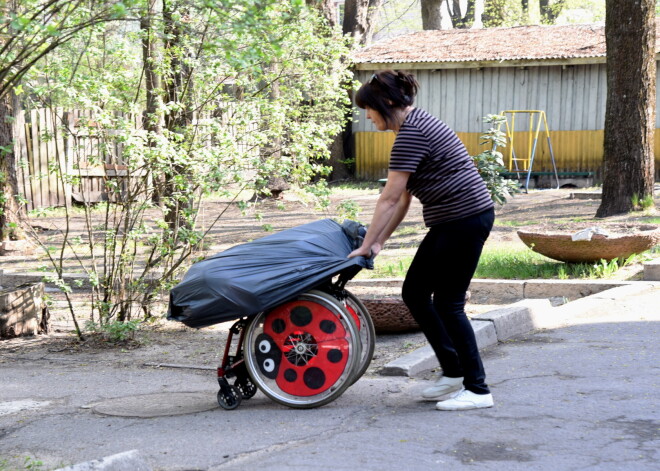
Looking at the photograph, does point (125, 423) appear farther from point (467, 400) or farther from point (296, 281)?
point (467, 400)

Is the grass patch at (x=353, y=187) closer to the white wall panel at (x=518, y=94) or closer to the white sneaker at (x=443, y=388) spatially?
the white wall panel at (x=518, y=94)

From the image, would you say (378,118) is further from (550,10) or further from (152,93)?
(550,10)

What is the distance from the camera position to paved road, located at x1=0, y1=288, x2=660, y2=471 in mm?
Answer: 3879

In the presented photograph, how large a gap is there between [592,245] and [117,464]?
6.60 metres

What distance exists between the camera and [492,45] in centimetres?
2273

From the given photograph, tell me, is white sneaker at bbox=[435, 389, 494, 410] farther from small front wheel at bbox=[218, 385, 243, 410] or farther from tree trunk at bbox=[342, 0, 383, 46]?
tree trunk at bbox=[342, 0, 383, 46]

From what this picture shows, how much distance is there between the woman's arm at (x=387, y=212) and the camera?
4504 mm

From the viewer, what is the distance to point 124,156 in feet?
22.5

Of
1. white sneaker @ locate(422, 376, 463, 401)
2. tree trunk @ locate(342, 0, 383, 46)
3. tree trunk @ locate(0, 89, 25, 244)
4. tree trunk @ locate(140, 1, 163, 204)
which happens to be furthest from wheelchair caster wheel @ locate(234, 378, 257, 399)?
tree trunk @ locate(342, 0, 383, 46)

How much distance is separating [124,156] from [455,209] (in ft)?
11.0

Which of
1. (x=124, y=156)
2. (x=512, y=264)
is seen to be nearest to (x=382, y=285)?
(x=512, y=264)

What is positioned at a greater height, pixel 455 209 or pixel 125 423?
pixel 455 209

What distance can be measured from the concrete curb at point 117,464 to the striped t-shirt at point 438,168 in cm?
191

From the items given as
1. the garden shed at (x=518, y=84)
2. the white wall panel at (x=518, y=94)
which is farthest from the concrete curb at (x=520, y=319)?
the white wall panel at (x=518, y=94)
